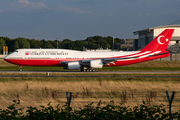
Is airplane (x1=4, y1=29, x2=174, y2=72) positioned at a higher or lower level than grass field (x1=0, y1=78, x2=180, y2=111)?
higher

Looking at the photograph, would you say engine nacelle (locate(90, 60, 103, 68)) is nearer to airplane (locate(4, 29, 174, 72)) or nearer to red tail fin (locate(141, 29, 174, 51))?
airplane (locate(4, 29, 174, 72))

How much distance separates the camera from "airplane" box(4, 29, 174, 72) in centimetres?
4303

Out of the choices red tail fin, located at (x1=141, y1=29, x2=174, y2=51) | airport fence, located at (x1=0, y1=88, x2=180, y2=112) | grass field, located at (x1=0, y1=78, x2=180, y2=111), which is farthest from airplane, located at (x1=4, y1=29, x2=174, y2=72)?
airport fence, located at (x1=0, y1=88, x2=180, y2=112)

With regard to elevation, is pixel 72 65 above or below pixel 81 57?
below

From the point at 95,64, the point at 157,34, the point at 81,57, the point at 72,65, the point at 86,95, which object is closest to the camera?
the point at 86,95

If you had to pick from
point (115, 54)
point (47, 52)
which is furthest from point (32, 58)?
point (115, 54)

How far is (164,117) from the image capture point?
973 cm

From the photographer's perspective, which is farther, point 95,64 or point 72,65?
point 95,64

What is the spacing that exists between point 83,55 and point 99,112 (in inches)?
1346

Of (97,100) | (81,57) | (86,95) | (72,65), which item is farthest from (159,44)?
(97,100)

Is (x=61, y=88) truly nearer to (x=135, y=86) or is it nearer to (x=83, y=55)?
(x=135, y=86)

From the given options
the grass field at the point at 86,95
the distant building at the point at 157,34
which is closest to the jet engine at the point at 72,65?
the grass field at the point at 86,95

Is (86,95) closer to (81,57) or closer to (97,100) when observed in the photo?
(97,100)

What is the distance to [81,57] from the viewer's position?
44219mm
